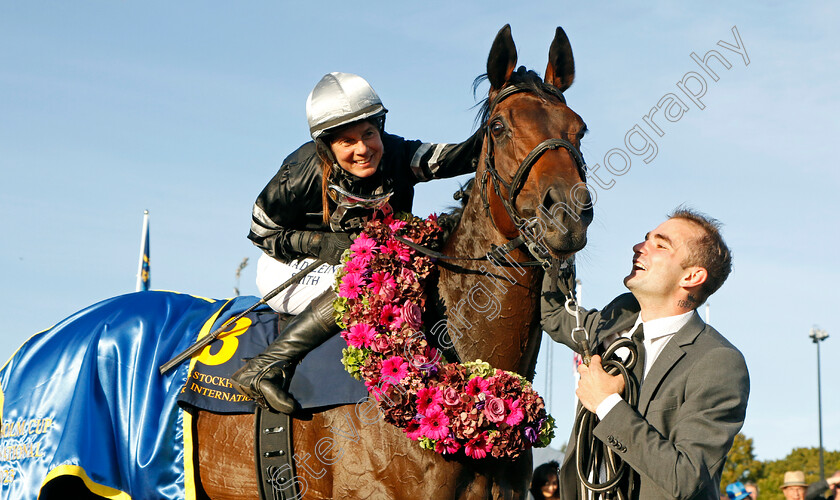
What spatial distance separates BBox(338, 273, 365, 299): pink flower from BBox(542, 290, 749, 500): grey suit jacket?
4.80ft

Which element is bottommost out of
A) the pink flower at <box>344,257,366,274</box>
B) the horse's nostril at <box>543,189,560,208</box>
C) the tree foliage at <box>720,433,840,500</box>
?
the tree foliage at <box>720,433,840,500</box>

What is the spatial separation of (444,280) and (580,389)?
1.23 m

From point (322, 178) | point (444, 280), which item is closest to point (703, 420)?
point (444, 280)

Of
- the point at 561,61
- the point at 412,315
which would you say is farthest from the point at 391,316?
the point at 561,61

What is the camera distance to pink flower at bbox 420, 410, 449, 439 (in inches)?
169

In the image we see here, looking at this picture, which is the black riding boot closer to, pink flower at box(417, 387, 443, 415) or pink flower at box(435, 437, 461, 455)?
pink flower at box(417, 387, 443, 415)

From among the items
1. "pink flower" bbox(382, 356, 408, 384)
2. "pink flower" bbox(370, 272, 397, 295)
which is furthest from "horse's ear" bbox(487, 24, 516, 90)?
"pink flower" bbox(382, 356, 408, 384)

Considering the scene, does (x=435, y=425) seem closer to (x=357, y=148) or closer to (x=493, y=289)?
(x=493, y=289)

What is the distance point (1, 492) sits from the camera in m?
5.77

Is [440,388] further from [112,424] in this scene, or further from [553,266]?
[112,424]

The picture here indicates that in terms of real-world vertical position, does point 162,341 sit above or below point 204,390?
above

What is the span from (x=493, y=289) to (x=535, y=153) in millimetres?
757

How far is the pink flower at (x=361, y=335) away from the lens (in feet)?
15.1

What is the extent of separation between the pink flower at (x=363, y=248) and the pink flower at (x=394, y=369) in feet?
1.93
